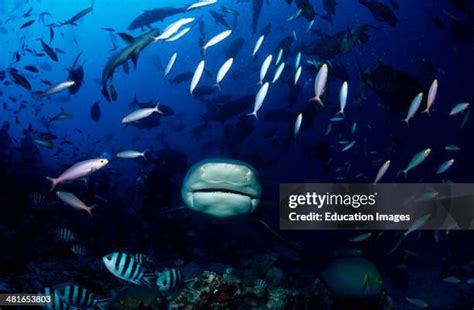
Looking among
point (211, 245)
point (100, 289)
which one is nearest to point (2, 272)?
point (100, 289)

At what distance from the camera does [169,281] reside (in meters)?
4.66

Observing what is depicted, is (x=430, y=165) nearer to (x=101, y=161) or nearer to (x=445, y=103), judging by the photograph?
(x=445, y=103)

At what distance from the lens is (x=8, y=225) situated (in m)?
9.58

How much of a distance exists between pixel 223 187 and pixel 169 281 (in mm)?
1504

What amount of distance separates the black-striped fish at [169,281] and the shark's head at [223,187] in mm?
965

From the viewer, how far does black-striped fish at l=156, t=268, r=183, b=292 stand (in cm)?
466

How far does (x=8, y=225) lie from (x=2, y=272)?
4.02 meters

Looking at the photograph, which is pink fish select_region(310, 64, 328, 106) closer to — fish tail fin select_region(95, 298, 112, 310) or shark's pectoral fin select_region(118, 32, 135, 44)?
shark's pectoral fin select_region(118, 32, 135, 44)

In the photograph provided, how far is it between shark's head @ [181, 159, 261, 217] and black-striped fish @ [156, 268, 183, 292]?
97 centimetres

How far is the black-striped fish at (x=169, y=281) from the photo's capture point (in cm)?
466

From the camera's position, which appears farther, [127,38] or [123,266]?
[127,38]

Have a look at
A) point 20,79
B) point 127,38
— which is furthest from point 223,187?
point 20,79

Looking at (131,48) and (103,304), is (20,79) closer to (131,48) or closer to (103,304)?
(131,48)

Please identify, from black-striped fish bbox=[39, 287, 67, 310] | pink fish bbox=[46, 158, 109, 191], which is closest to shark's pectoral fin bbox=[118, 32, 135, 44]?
pink fish bbox=[46, 158, 109, 191]
